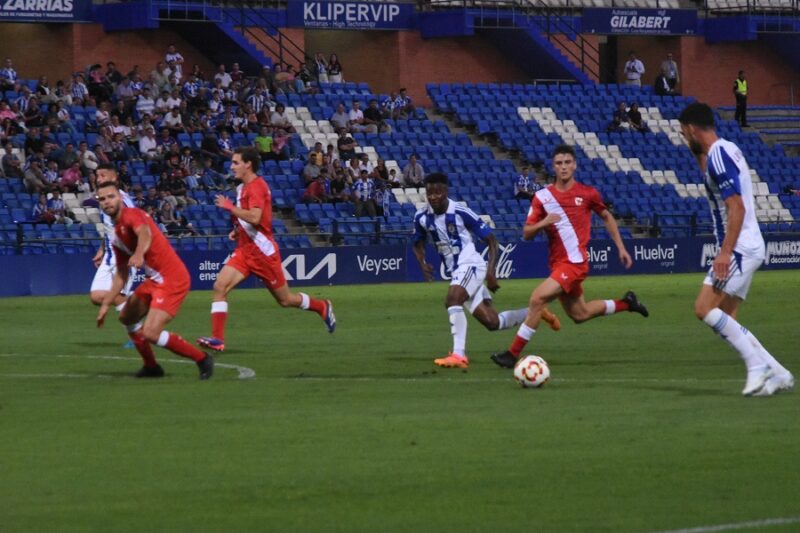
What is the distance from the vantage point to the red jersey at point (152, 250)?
14.8 meters

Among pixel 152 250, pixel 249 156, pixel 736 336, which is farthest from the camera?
pixel 249 156

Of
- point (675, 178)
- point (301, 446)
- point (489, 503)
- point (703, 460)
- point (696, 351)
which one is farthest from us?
point (675, 178)

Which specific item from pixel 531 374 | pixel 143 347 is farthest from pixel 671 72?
pixel 531 374

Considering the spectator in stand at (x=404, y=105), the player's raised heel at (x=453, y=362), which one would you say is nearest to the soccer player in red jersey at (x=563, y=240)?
the player's raised heel at (x=453, y=362)

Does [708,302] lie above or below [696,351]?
above

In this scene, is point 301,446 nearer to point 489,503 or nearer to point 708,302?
point 489,503

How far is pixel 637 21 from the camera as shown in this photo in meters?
54.7

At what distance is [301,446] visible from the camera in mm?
10492

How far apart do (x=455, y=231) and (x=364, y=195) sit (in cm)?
2399

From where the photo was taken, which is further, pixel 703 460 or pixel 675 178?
pixel 675 178

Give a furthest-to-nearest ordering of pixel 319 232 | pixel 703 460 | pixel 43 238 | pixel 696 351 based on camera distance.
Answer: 1. pixel 319 232
2. pixel 43 238
3. pixel 696 351
4. pixel 703 460

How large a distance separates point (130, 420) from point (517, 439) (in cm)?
297

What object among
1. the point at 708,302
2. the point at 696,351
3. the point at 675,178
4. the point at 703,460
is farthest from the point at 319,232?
the point at 703,460

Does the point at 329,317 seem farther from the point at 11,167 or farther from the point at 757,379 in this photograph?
the point at 11,167
